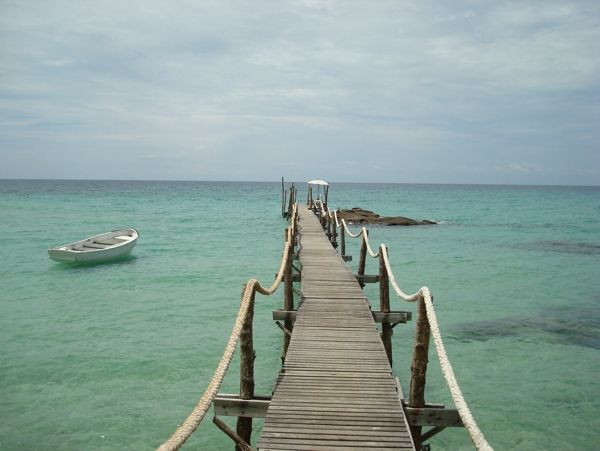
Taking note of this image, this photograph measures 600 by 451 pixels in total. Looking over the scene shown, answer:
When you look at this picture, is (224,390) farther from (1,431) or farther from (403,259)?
(403,259)

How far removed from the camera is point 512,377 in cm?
866

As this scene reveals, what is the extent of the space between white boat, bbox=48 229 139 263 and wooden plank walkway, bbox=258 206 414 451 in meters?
13.1

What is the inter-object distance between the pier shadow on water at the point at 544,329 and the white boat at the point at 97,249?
1425cm

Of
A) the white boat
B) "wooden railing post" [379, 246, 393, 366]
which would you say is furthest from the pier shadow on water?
the white boat

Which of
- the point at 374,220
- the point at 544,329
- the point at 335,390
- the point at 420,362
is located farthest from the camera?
the point at 374,220

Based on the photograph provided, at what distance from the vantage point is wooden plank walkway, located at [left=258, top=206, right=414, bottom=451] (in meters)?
4.19

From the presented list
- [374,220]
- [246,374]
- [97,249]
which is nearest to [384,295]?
[246,374]

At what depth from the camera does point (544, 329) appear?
11.2 m

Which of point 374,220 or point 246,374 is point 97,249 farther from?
point 374,220

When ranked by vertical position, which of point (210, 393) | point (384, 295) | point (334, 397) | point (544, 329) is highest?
point (210, 393)

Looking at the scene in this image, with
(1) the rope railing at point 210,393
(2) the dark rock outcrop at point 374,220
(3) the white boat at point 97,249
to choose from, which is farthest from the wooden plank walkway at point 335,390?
(2) the dark rock outcrop at point 374,220

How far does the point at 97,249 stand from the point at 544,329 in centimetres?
1663

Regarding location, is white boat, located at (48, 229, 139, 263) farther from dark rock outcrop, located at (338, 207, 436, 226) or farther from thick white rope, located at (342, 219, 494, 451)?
dark rock outcrop, located at (338, 207, 436, 226)

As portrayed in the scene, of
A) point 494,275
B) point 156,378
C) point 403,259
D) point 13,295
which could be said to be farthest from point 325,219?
point 156,378
